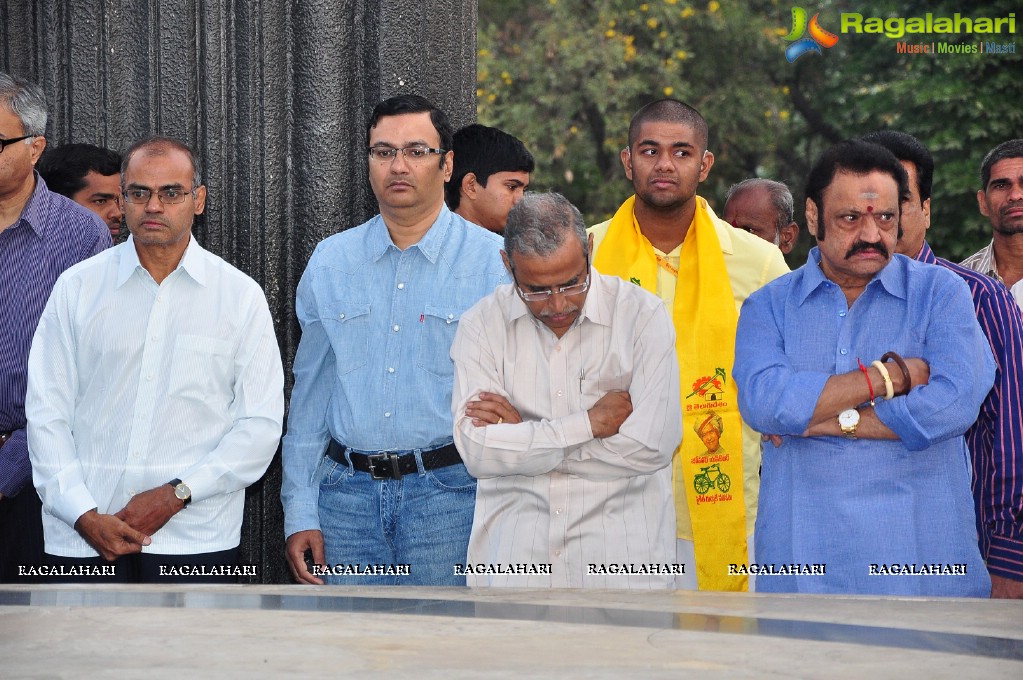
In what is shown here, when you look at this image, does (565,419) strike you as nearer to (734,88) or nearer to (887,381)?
(887,381)

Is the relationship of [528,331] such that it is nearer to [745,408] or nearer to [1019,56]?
[745,408]

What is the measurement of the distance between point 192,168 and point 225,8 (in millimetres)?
759

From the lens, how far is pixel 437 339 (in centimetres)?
409

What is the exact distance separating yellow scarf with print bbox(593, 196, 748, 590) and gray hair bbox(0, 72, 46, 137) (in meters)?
2.22

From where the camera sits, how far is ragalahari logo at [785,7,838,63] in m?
15.9

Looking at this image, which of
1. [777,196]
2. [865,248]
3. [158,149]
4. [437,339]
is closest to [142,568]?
[437,339]

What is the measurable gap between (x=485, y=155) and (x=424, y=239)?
0.96 metres

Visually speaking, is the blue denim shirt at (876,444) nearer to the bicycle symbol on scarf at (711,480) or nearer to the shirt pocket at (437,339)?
the bicycle symbol on scarf at (711,480)

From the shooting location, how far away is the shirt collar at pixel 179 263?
160 inches

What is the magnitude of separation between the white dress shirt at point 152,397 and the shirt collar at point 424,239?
0.40 m

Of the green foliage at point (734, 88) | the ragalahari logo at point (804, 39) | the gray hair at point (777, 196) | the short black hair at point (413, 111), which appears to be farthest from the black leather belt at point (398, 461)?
the ragalahari logo at point (804, 39)

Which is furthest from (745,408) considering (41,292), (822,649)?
(41,292)

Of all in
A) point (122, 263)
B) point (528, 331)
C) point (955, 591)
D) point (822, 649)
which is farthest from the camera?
point (122, 263)

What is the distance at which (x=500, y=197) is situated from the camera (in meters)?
5.12
